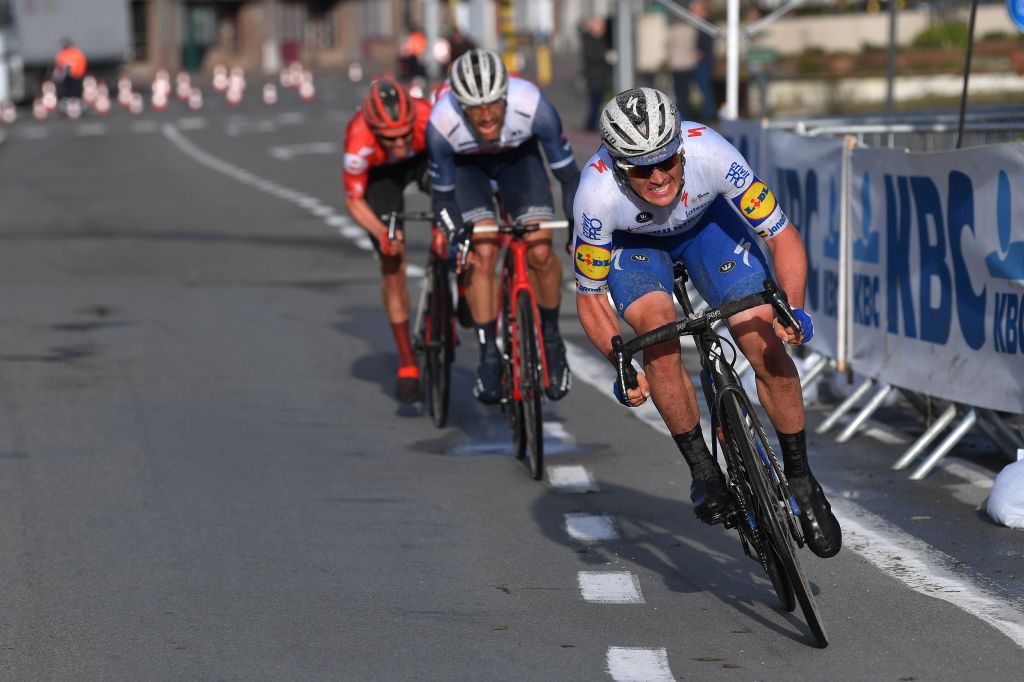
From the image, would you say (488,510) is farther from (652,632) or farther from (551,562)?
(652,632)

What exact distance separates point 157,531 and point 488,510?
1352mm

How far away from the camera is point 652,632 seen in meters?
6.42

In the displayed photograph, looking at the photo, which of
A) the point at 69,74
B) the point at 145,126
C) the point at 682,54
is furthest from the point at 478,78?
the point at 69,74

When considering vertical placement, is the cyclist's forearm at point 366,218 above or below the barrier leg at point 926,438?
above

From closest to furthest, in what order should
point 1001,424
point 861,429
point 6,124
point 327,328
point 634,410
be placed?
1. point 1001,424
2. point 861,429
3. point 634,410
4. point 327,328
5. point 6,124

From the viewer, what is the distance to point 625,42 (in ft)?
92.2

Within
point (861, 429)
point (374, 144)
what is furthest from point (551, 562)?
point (374, 144)

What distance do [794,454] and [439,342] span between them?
4.29 metres

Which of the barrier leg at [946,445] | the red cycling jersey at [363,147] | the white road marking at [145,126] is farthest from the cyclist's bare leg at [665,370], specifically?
the white road marking at [145,126]

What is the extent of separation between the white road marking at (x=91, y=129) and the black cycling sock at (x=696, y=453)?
38.3 meters

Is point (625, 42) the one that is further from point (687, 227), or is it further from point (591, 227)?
point (591, 227)

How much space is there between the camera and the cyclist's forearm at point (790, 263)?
21.6 ft

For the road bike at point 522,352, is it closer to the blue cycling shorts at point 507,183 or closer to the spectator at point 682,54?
the blue cycling shorts at point 507,183

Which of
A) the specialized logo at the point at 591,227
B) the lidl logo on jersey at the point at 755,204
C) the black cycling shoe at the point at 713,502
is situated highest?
the lidl logo on jersey at the point at 755,204
